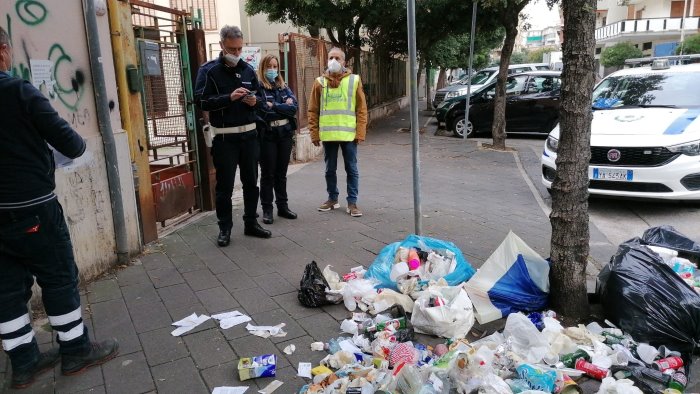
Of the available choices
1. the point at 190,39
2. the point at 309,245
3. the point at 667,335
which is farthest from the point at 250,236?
the point at 667,335

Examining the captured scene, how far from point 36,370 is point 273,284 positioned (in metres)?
1.66

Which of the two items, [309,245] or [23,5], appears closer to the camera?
[23,5]

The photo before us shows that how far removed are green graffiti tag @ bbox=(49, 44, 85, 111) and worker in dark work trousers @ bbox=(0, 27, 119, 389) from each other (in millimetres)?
1228

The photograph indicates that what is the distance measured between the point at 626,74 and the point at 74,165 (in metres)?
7.50

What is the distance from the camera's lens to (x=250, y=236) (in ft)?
16.9

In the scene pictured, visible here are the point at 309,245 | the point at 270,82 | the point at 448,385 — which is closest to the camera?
the point at 448,385

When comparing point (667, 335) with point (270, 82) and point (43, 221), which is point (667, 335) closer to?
point (43, 221)

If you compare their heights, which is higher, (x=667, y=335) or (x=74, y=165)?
(x=74, y=165)

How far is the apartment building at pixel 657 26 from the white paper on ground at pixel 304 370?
41906mm

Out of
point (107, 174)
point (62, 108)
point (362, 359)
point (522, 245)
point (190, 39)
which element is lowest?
point (362, 359)

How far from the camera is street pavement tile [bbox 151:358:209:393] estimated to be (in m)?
2.68

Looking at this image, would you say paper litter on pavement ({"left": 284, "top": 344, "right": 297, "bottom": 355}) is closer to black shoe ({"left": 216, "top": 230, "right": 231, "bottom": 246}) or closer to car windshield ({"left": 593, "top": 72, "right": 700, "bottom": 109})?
black shoe ({"left": 216, "top": 230, "right": 231, "bottom": 246})

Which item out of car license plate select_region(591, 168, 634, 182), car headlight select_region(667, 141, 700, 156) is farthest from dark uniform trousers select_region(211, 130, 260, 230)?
car headlight select_region(667, 141, 700, 156)

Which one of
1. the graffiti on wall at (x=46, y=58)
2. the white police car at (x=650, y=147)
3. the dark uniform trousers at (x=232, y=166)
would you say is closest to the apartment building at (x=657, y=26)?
the white police car at (x=650, y=147)
